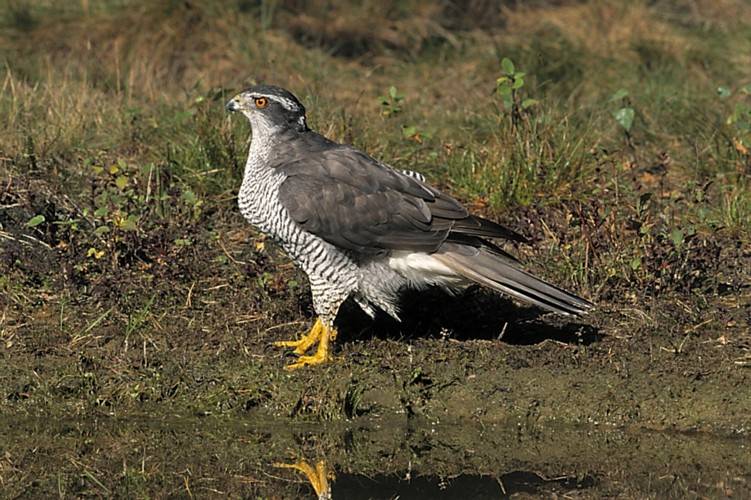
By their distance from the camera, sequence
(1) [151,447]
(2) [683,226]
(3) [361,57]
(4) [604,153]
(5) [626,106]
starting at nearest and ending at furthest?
(1) [151,447]
(2) [683,226]
(4) [604,153]
(5) [626,106]
(3) [361,57]

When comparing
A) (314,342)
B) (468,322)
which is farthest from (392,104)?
(314,342)

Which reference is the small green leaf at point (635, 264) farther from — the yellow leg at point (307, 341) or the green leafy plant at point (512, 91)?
the yellow leg at point (307, 341)

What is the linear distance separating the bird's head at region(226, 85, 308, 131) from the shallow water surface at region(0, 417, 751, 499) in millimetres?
1561

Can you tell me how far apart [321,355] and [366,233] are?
2.21 feet

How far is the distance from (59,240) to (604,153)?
11.1 feet

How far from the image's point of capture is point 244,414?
6320 millimetres

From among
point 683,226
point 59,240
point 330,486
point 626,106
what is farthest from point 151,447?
point 626,106

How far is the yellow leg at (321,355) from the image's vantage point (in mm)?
6547

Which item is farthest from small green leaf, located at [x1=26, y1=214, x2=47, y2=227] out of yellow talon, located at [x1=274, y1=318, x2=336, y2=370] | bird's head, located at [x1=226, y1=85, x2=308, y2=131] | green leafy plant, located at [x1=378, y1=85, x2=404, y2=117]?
green leafy plant, located at [x1=378, y1=85, x2=404, y2=117]

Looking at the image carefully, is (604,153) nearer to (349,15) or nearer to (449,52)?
(449,52)

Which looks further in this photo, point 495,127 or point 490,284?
point 495,127

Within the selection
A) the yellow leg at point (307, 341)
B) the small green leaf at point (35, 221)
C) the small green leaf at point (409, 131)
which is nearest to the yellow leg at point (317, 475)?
the yellow leg at point (307, 341)

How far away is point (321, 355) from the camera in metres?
6.59

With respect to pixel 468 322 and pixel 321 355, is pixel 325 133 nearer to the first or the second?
pixel 468 322
